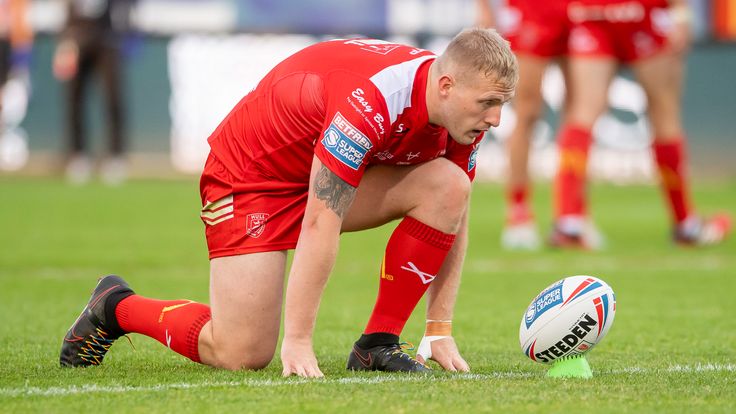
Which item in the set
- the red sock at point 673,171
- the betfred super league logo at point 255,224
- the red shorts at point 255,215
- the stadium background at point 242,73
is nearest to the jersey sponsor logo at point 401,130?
the red shorts at point 255,215

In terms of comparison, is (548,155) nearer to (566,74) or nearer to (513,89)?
(566,74)

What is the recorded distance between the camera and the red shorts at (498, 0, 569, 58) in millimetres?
9469

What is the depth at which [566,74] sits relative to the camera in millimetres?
9961

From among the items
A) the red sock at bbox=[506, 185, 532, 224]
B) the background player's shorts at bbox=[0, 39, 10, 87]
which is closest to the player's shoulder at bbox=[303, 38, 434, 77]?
the red sock at bbox=[506, 185, 532, 224]

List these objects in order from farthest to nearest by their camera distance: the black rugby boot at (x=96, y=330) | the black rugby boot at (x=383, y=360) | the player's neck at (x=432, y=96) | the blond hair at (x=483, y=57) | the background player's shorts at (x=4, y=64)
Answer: the background player's shorts at (x=4, y=64) < the black rugby boot at (x=96, y=330) < the black rugby boot at (x=383, y=360) < the player's neck at (x=432, y=96) < the blond hair at (x=483, y=57)

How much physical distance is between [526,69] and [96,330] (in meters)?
5.56

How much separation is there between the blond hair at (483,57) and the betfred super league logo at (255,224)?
0.92 m

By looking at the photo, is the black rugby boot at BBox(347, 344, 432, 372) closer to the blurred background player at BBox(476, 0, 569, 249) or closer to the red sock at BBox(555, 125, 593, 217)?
the red sock at BBox(555, 125, 593, 217)

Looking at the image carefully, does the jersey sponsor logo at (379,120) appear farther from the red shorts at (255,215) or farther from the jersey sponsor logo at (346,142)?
the red shorts at (255,215)

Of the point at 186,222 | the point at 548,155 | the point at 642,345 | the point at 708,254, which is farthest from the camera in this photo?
the point at 548,155

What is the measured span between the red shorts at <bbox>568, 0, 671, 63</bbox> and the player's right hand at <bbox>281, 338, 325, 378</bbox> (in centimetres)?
552

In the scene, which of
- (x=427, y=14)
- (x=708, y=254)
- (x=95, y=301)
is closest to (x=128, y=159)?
(x=427, y=14)

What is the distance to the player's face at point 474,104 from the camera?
4.21m

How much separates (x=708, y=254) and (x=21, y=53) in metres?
11.0
